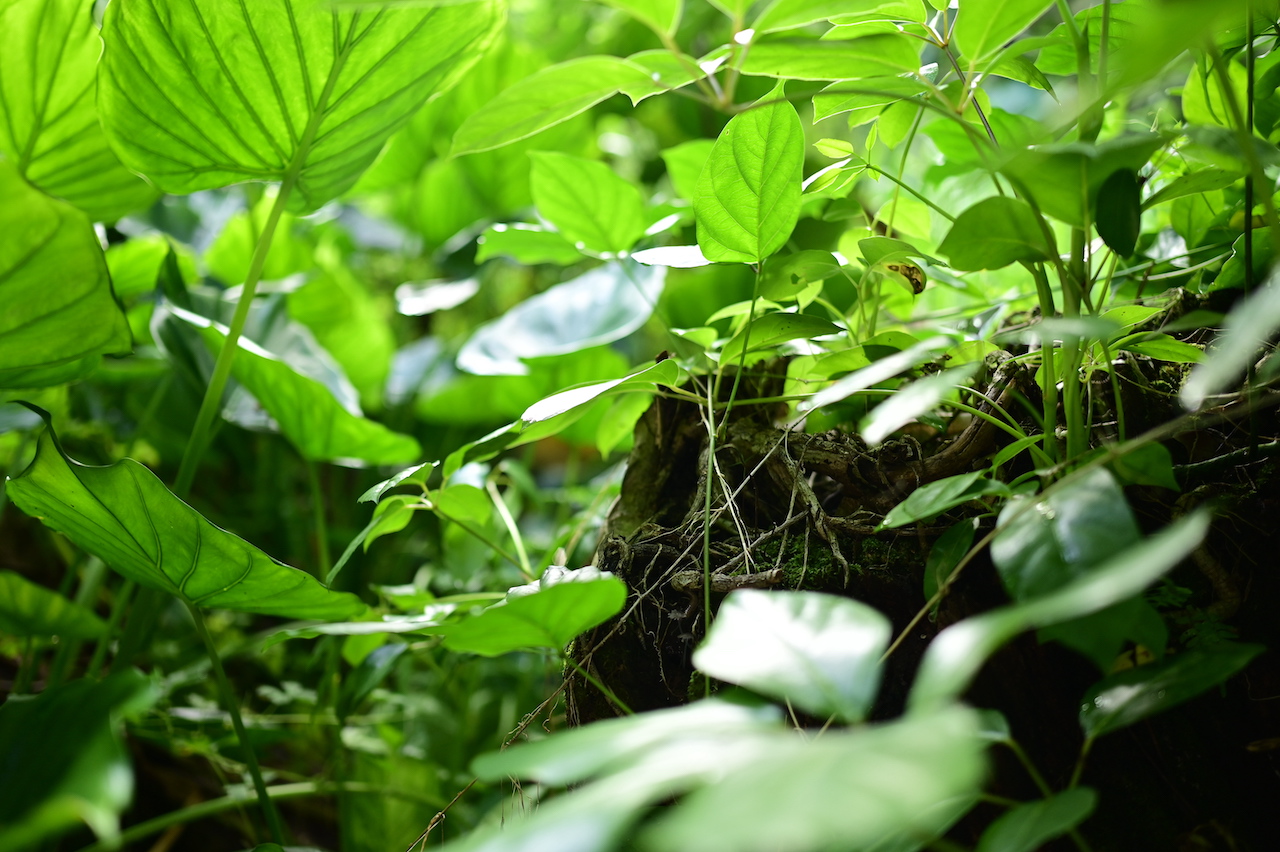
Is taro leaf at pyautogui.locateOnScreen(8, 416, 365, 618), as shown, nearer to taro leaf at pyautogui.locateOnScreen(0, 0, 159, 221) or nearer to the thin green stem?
the thin green stem

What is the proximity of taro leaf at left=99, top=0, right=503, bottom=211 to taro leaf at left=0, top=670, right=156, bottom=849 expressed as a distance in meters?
0.49

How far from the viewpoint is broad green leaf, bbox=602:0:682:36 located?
37 centimetres

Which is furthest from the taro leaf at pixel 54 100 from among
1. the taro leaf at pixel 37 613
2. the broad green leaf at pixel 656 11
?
the broad green leaf at pixel 656 11

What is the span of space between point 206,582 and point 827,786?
20.9 inches

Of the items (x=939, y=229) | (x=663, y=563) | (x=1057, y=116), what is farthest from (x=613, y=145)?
(x=1057, y=116)

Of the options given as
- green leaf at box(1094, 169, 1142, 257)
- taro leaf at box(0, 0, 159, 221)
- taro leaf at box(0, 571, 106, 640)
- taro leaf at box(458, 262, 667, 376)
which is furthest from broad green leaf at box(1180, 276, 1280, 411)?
taro leaf at box(0, 571, 106, 640)

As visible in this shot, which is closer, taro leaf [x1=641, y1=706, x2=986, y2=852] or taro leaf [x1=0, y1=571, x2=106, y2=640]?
taro leaf [x1=641, y1=706, x2=986, y2=852]

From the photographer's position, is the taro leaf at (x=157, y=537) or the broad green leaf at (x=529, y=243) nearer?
the taro leaf at (x=157, y=537)

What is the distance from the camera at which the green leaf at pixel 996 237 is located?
401mm

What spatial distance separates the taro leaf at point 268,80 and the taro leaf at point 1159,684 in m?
0.70

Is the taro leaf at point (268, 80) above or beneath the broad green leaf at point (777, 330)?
above

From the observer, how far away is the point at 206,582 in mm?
571

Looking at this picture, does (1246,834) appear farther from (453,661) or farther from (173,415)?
(173,415)

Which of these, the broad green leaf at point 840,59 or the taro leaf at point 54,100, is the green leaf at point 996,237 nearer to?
the broad green leaf at point 840,59
